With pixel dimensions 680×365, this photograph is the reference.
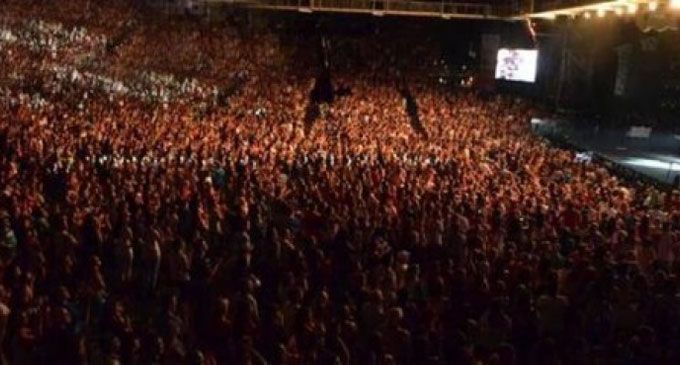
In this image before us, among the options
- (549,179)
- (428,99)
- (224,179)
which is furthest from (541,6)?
(224,179)

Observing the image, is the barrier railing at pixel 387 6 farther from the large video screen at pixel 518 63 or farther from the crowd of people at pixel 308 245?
the crowd of people at pixel 308 245

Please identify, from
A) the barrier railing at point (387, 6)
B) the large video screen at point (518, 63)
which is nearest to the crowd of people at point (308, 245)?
the barrier railing at point (387, 6)

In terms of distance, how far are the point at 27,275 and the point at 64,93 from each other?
47.6 feet

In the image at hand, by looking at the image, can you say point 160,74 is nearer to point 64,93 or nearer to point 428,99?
point 64,93

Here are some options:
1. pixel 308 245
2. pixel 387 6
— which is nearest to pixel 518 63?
pixel 387 6

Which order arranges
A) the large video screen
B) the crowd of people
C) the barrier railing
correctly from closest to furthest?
1. the crowd of people
2. the barrier railing
3. the large video screen

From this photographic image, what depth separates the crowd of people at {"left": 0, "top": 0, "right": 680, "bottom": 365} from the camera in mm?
7273

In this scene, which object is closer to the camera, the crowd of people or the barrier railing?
the crowd of people

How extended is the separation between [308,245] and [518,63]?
902 inches

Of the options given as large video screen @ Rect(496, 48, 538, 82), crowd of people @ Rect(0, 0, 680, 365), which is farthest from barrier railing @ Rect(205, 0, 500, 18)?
crowd of people @ Rect(0, 0, 680, 365)

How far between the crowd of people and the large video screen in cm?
1020

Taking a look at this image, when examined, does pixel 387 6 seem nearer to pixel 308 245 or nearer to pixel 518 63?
pixel 518 63

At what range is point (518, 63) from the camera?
31.0m

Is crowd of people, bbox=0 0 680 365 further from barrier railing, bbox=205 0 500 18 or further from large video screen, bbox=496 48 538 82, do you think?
large video screen, bbox=496 48 538 82
